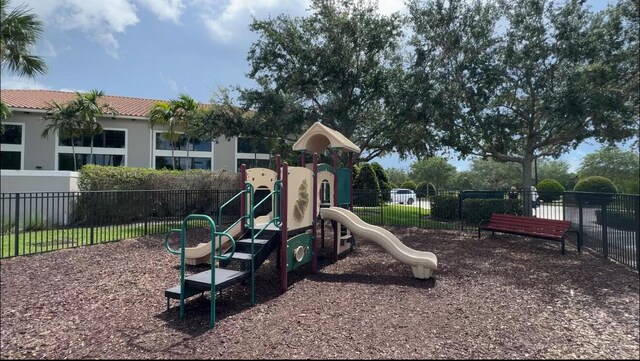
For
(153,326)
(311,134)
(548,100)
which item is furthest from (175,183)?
(548,100)

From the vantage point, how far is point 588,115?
9.34m

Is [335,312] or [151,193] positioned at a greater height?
[151,193]

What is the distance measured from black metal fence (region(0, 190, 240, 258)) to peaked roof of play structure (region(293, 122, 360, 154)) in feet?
17.5

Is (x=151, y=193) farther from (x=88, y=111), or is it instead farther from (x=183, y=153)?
(x=183, y=153)

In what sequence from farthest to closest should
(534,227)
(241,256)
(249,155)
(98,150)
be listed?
(249,155), (98,150), (534,227), (241,256)

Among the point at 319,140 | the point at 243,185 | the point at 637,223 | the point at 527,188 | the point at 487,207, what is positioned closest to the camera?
the point at 637,223

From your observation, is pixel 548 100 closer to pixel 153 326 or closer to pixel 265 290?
pixel 265 290

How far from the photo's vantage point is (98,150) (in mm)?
25375

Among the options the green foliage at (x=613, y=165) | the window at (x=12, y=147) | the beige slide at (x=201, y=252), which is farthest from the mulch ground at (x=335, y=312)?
the window at (x=12, y=147)

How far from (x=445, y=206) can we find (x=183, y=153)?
20.6 meters

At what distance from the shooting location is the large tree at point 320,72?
12750 mm

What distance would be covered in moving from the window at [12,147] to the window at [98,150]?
2116 millimetres

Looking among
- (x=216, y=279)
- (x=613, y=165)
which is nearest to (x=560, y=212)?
(x=216, y=279)

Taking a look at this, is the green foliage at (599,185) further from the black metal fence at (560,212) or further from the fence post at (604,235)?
the fence post at (604,235)
